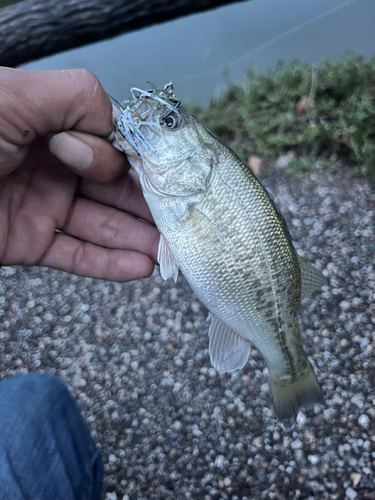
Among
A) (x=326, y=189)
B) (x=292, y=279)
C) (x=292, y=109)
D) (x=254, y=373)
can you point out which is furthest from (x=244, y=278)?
(x=292, y=109)

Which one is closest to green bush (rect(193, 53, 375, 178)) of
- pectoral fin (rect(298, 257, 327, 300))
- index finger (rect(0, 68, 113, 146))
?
pectoral fin (rect(298, 257, 327, 300))

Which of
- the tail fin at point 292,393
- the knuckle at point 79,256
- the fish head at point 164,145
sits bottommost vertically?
the tail fin at point 292,393

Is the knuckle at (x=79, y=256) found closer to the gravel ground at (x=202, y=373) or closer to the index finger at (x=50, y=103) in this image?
the index finger at (x=50, y=103)

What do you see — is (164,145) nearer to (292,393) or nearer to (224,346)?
(224,346)

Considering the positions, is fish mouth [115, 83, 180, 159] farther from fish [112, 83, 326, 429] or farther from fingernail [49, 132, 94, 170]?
fingernail [49, 132, 94, 170]

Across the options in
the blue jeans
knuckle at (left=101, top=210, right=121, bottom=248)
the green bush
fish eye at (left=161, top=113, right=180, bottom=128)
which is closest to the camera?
the blue jeans

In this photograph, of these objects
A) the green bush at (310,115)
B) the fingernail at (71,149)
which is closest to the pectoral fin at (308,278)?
the fingernail at (71,149)
